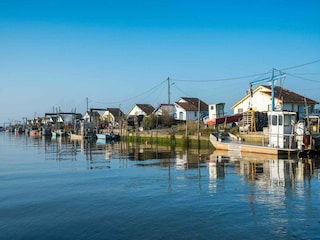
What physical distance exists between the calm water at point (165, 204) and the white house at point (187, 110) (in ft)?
153

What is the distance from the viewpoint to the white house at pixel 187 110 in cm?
6969

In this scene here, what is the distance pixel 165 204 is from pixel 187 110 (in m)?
56.2

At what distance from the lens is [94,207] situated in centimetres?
1347

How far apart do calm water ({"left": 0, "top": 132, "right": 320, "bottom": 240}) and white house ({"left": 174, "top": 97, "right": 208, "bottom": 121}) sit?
46648 millimetres

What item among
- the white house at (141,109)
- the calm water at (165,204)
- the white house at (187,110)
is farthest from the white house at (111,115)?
the calm water at (165,204)

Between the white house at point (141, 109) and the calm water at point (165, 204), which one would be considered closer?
the calm water at point (165, 204)

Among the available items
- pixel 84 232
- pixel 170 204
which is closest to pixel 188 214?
pixel 170 204

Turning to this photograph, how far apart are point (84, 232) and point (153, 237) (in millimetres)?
2095

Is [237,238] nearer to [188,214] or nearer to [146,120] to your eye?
[188,214]

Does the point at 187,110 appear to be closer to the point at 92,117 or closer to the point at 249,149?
the point at 249,149

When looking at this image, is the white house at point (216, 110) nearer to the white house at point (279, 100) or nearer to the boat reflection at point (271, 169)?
the white house at point (279, 100)

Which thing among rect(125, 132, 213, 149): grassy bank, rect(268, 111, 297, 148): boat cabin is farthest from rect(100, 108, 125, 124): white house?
rect(268, 111, 297, 148): boat cabin

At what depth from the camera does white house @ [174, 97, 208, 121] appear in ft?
229

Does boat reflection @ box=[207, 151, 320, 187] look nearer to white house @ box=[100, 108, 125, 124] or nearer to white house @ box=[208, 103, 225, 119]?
white house @ box=[208, 103, 225, 119]
